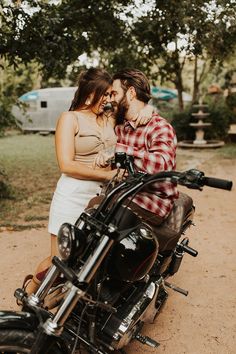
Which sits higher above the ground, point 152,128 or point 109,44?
point 109,44

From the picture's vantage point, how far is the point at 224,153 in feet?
43.7

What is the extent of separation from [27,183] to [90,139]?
611 cm

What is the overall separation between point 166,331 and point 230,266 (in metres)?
1.51

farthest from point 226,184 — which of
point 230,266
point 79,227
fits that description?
point 230,266

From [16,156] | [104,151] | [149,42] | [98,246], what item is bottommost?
[16,156]

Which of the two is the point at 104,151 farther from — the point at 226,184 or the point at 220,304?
the point at 220,304

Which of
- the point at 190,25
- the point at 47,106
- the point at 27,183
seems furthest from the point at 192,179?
the point at 47,106

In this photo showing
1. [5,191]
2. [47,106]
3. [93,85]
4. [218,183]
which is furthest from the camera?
[47,106]

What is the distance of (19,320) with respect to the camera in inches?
79.8

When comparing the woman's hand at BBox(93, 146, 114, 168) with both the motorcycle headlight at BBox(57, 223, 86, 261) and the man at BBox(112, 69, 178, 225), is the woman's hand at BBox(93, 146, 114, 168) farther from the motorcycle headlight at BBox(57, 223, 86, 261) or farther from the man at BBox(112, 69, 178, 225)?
the motorcycle headlight at BBox(57, 223, 86, 261)

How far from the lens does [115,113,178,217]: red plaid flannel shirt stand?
8.43 ft

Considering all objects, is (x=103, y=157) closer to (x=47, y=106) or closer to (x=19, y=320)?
(x=19, y=320)

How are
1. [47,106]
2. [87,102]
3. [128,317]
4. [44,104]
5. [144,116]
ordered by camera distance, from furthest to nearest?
[44,104] → [47,106] → [87,102] → [144,116] → [128,317]

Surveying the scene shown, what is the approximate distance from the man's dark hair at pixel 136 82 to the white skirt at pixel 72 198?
26.9 inches
